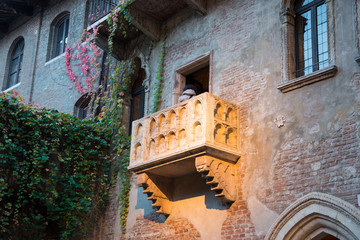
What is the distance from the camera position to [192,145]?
887 centimetres

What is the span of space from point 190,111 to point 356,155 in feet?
9.42

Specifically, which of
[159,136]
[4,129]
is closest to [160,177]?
[159,136]

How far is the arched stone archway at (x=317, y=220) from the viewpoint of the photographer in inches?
285

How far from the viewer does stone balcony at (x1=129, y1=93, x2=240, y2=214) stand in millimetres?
8805

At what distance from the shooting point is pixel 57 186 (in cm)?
1145

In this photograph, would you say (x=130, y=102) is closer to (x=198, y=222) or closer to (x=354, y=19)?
(x=198, y=222)

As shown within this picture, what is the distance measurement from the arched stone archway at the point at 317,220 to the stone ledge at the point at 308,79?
1.78 metres

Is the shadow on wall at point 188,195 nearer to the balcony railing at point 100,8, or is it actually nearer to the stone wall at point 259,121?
the stone wall at point 259,121

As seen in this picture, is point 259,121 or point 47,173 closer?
point 259,121

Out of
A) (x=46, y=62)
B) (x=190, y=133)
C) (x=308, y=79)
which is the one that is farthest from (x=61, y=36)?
(x=308, y=79)

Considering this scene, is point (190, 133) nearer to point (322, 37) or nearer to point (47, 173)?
point (322, 37)

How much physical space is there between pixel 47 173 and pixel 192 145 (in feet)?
12.6

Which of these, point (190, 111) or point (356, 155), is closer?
point (356, 155)

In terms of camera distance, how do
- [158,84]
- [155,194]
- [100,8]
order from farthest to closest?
[100,8]
[158,84]
[155,194]
